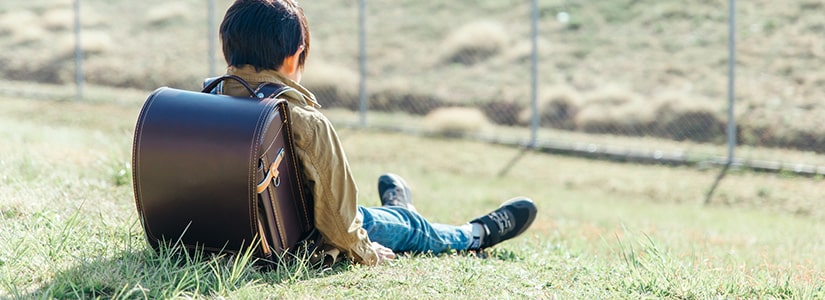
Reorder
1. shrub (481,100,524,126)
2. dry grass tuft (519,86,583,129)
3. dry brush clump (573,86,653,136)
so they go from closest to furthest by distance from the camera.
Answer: dry brush clump (573,86,653,136)
dry grass tuft (519,86,583,129)
shrub (481,100,524,126)

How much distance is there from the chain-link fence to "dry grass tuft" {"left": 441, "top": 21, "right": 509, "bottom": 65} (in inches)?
1.2

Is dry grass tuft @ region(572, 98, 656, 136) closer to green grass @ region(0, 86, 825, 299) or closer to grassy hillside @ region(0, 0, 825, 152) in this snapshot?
grassy hillside @ region(0, 0, 825, 152)

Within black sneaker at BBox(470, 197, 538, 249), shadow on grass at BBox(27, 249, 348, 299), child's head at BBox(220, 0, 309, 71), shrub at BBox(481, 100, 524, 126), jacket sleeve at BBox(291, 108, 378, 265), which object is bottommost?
shrub at BBox(481, 100, 524, 126)

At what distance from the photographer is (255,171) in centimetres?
329

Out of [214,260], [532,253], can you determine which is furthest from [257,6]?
[532,253]

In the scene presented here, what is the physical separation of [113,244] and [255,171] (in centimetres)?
96

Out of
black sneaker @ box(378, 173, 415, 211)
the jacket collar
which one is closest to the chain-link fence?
black sneaker @ box(378, 173, 415, 211)

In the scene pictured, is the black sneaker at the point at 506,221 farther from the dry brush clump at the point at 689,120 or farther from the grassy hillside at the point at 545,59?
the dry brush clump at the point at 689,120

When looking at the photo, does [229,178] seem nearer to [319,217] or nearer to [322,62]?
[319,217]

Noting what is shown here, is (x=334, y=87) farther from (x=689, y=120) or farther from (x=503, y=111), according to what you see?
(x=689, y=120)

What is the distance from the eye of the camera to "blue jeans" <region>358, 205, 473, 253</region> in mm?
4188

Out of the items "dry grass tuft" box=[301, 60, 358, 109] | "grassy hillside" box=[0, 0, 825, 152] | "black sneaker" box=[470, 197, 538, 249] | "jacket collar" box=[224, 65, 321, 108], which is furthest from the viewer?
"dry grass tuft" box=[301, 60, 358, 109]

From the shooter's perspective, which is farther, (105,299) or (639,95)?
(639,95)

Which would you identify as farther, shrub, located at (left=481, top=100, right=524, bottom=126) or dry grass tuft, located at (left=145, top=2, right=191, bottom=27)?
dry grass tuft, located at (left=145, top=2, right=191, bottom=27)
